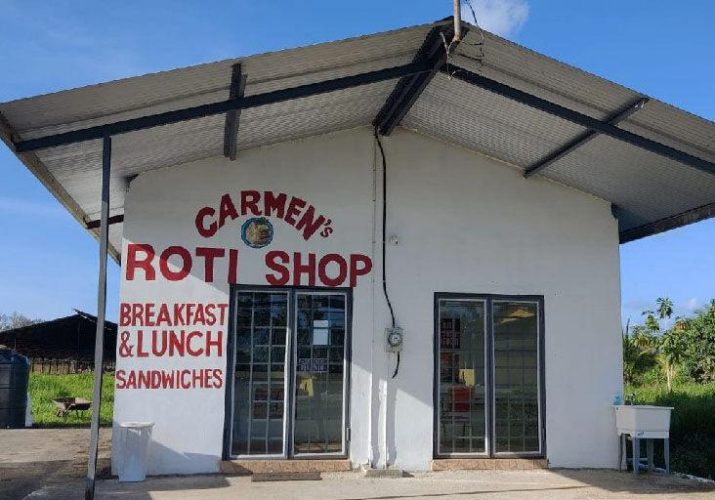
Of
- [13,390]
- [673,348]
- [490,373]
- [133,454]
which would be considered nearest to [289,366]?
[133,454]

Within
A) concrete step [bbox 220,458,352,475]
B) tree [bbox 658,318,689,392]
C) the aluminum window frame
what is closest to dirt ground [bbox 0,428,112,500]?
concrete step [bbox 220,458,352,475]

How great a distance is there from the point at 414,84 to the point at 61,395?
1605 centimetres

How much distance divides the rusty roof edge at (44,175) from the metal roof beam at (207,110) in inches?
5.2

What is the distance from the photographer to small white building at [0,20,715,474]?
8273 millimetres

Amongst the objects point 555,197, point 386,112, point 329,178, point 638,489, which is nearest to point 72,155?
point 329,178

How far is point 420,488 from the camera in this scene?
7859mm

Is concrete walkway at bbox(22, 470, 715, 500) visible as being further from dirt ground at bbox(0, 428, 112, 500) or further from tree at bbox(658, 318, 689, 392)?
tree at bbox(658, 318, 689, 392)

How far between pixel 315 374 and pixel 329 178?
2374 mm

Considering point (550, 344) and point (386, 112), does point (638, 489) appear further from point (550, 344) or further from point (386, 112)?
point (386, 112)

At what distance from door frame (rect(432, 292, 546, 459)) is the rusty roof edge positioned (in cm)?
463

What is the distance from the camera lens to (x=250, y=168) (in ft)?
29.3

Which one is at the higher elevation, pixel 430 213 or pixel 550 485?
pixel 430 213

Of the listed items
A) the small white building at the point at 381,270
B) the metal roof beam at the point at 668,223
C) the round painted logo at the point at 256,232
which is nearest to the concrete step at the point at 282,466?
the small white building at the point at 381,270

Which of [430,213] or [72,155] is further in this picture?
[430,213]
